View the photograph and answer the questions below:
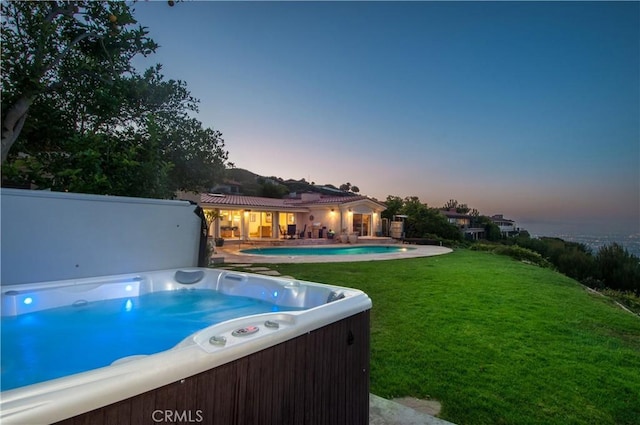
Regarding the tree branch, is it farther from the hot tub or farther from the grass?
the grass

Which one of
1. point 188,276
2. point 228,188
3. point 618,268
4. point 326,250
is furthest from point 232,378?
point 228,188

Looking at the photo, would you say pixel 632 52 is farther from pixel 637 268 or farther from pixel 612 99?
pixel 637 268

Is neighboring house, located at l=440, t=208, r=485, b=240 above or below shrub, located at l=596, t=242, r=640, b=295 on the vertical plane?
above

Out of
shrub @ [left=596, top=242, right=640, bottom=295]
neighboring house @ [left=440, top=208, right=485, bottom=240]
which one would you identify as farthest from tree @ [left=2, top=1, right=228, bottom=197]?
neighboring house @ [left=440, top=208, right=485, bottom=240]

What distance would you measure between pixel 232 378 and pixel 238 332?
27 cm

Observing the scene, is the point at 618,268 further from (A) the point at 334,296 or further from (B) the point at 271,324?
(B) the point at 271,324

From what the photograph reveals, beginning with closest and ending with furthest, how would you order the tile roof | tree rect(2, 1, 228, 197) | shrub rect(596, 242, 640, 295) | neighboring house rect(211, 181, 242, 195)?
tree rect(2, 1, 228, 197) < shrub rect(596, 242, 640, 295) < the tile roof < neighboring house rect(211, 181, 242, 195)

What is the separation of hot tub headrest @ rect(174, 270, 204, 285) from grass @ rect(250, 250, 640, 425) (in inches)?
99.9

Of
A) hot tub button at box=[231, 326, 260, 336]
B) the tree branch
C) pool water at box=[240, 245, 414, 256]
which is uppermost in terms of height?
the tree branch

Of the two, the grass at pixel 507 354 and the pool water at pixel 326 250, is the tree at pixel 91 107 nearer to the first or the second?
the grass at pixel 507 354

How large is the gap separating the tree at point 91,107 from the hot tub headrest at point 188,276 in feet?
5.85

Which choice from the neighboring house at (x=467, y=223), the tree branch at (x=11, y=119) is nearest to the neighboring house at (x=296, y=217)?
the tree branch at (x=11, y=119)

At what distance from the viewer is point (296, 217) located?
20828 mm

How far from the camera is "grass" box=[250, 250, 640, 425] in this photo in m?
2.47
